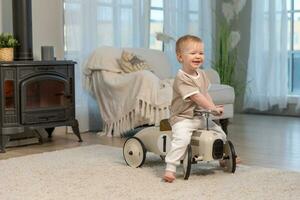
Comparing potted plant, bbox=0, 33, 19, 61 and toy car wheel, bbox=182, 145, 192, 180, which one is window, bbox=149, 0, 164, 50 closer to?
potted plant, bbox=0, 33, 19, 61

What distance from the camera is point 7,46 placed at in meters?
4.33

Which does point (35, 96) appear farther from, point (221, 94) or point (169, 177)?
point (169, 177)

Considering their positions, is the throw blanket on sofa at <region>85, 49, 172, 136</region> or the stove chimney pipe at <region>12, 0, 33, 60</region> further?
the throw blanket on sofa at <region>85, 49, 172, 136</region>

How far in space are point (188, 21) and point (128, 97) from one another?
2.19 m

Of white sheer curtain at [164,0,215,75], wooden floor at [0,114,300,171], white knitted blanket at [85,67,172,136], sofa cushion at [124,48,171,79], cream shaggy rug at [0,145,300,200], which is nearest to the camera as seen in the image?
cream shaggy rug at [0,145,300,200]

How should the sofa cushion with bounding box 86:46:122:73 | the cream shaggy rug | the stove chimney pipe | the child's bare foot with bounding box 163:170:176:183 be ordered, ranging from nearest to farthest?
the cream shaggy rug, the child's bare foot with bounding box 163:170:176:183, the stove chimney pipe, the sofa cushion with bounding box 86:46:122:73

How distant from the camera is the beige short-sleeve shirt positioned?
10.0 feet

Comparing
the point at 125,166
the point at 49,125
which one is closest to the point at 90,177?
the point at 125,166

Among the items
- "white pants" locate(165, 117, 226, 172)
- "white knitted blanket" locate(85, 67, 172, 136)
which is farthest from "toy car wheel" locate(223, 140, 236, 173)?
"white knitted blanket" locate(85, 67, 172, 136)

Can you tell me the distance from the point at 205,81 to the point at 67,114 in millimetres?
1686

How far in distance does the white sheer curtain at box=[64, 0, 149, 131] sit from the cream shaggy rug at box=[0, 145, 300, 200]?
1.61 meters

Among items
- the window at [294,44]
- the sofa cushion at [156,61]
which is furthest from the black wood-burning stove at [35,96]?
the window at [294,44]

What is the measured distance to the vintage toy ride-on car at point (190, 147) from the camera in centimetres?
301

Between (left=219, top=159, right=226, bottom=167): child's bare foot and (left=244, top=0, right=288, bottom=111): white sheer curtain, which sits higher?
(left=244, top=0, right=288, bottom=111): white sheer curtain
